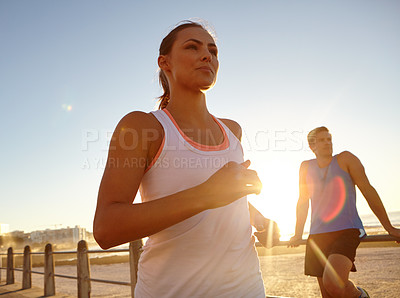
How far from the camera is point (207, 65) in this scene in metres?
1.36

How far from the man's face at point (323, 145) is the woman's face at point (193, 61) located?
217 cm

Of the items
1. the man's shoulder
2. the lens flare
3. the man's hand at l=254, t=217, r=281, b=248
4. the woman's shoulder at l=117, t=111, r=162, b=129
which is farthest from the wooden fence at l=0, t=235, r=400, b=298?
the woman's shoulder at l=117, t=111, r=162, b=129

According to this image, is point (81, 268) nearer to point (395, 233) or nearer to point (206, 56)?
point (395, 233)

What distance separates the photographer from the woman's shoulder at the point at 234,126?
1.60m

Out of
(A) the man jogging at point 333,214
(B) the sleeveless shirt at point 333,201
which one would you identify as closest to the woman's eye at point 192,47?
(A) the man jogging at point 333,214

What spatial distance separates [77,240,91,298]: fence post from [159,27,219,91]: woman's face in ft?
17.6

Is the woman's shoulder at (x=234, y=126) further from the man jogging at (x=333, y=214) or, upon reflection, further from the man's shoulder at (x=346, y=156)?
the man's shoulder at (x=346, y=156)

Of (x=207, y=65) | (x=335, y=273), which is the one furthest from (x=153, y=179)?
(x=335, y=273)

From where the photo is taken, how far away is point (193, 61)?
1363mm

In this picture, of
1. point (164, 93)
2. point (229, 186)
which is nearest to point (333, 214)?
point (164, 93)

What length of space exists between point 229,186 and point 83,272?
590 cm

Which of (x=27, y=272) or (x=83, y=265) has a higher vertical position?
(x=83, y=265)

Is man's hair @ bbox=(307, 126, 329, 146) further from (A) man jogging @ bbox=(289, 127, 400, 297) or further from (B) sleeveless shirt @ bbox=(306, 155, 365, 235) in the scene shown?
(B) sleeveless shirt @ bbox=(306, 155, 365, 235)

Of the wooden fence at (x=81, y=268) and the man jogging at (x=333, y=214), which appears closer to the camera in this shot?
the man jogging at (x=333, y=214)
